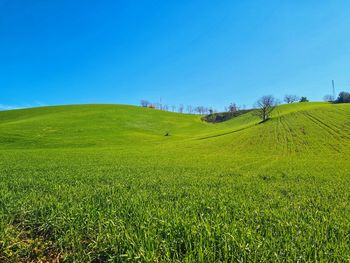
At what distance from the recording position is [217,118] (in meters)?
146

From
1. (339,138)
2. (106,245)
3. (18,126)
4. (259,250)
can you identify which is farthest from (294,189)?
(18,126)

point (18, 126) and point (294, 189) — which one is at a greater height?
point (18, 126)

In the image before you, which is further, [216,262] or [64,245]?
[64,245]

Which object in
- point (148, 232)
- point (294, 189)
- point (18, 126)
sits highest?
point (18, 126)

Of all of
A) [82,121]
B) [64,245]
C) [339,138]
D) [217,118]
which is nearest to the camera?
[64,245]

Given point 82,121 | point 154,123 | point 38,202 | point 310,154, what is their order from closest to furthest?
point 38,202, point 310,154, point 82,121, point 154,123

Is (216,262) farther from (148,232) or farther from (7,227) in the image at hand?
(7,227)

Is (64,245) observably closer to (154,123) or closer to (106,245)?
(106,245)

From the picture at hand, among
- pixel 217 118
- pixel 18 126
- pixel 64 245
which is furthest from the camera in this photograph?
pixel 217 118

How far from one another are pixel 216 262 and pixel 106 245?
2.36 meters

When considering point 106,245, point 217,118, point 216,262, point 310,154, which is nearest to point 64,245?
point 106,245

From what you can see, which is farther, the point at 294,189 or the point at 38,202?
the point at 294,189

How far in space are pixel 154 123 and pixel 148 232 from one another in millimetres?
96919

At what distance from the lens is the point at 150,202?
29.0 ft
